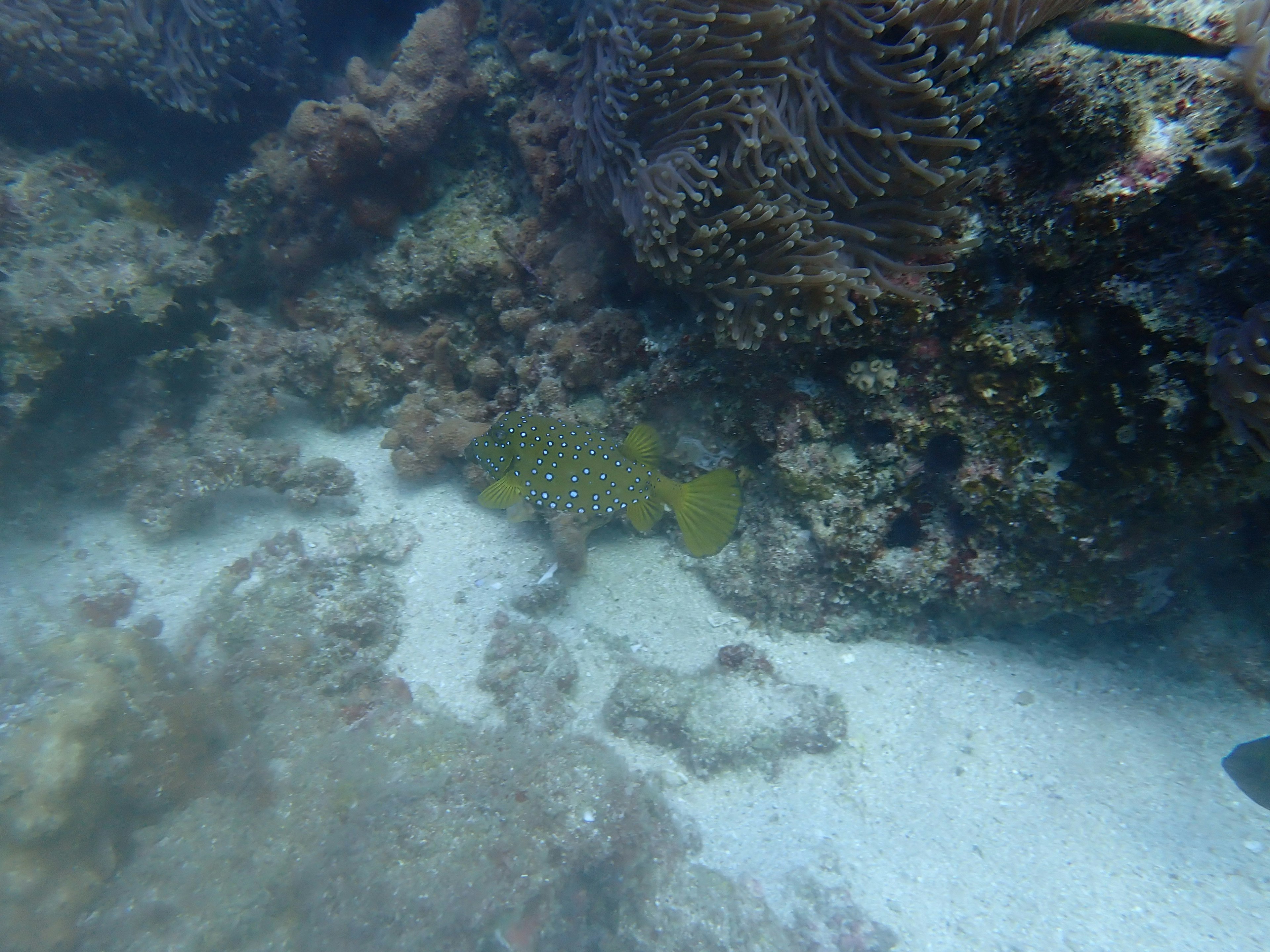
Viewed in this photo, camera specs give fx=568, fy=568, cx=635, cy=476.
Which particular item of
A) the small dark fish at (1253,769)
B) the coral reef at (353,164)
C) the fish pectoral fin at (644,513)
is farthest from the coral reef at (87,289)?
the small dark fish at (1253,769)

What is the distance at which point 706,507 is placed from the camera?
4742 mm

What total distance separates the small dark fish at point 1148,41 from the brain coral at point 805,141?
0.44 m

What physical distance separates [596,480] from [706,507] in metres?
0.94

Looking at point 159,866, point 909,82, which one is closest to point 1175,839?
point 909,82

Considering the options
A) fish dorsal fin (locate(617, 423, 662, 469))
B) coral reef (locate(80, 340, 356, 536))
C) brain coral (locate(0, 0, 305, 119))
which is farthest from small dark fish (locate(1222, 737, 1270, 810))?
brain coral (locate(0, 0, 305, 119))

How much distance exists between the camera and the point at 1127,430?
364 centimetres

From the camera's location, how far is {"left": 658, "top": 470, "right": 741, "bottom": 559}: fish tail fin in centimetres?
468

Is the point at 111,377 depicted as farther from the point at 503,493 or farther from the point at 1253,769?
the point at 1253,769

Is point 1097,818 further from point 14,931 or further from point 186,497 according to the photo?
point 186,497

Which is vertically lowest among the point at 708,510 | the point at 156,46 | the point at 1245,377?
the point at 1245,377

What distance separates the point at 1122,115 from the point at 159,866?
27.6 feet

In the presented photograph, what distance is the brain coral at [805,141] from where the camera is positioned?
11.5ft

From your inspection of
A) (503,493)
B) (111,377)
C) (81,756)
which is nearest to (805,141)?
(503,493)

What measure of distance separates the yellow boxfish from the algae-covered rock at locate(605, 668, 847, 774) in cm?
142
